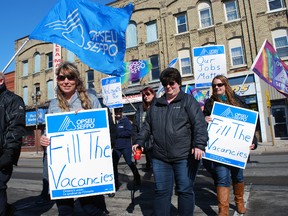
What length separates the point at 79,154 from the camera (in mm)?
3082

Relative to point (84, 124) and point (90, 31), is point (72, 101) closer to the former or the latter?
point (84, 124)

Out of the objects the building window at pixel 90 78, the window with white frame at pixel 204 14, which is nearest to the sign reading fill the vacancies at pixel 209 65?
the window with white frame at pixel 204 14

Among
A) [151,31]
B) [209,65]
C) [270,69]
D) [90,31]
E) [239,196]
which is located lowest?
[239,196]

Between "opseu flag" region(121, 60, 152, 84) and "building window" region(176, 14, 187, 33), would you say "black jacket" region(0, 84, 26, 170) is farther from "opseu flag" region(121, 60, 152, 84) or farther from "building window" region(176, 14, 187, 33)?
"building window" region(176, 14, 187, 33)

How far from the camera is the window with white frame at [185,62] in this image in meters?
21.2

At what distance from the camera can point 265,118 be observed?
1806cm

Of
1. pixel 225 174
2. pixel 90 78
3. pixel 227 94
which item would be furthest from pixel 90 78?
pixel 225 174

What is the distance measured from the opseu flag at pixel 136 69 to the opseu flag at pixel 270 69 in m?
7.58

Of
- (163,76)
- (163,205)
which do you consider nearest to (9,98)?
(163,76)

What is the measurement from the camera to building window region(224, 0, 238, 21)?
64.9 ft

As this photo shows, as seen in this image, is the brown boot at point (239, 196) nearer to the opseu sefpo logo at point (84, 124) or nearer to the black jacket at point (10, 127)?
the opseu sefpo logo at point (84, 124)

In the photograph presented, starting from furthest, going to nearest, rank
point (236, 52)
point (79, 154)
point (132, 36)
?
point (132, 36) → point (236, 52) → point (79, 154)

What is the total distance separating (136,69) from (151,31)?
8042mm

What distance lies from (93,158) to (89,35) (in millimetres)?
3226
